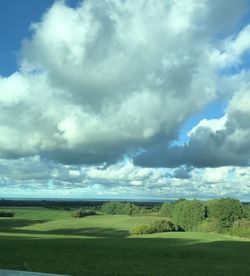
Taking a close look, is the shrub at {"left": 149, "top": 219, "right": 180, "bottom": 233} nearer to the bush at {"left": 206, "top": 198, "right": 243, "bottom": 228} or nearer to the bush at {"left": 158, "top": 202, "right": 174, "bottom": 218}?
the bush at {"left": 206, "top": 198, "right": 243, "bottom": 228}

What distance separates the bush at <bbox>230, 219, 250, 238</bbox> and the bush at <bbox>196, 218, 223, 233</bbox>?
143 inches

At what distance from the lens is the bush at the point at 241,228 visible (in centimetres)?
11012

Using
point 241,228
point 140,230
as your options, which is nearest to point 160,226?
point 140,230

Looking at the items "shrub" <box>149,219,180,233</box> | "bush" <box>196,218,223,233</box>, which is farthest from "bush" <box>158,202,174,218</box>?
"shrub" <box>149,219,180,233</box>

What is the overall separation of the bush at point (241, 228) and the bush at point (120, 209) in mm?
52168

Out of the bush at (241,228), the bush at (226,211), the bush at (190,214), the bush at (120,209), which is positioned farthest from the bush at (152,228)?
the bush at (120,209)

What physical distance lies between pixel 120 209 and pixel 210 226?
2292 inches

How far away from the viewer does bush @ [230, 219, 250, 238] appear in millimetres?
110125

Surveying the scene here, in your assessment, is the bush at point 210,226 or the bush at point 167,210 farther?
the bush at point 167,210

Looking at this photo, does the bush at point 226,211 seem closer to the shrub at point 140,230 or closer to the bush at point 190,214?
the bush at point 190,214

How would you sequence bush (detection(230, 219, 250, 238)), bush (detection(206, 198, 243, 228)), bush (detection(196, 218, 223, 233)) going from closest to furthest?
bush (detection(230, 219, 250, 238)) < bush (detection(196, 218, 223, 233)) < bush (detection(206, 198, 243, 228))

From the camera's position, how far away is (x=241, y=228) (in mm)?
118438

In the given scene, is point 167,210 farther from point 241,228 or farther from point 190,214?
point 241,228

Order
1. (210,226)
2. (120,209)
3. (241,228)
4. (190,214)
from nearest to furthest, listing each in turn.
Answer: (241,228), (210,226), (190,214), (120,209)
